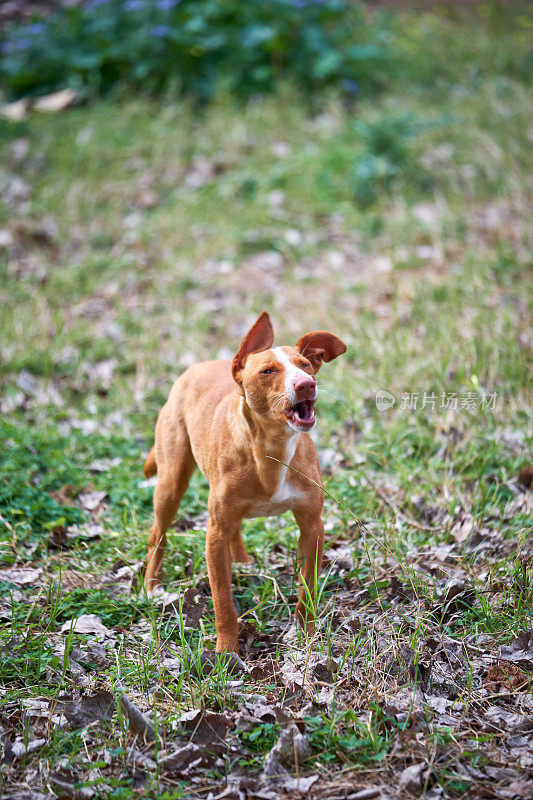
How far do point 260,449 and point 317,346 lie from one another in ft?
1.57

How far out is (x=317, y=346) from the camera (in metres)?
2.93

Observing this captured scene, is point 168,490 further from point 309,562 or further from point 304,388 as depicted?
point 304,388

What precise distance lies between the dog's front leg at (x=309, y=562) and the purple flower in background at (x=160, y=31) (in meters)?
7.99

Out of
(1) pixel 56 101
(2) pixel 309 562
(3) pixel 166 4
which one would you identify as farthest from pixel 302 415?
(3) pixel 166 4

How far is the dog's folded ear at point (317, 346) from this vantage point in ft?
9.50

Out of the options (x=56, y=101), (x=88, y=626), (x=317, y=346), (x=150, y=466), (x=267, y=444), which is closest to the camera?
(x=267, y=444)

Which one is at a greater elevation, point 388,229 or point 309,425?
point 309,425

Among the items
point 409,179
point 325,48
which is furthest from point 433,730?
point 325,48

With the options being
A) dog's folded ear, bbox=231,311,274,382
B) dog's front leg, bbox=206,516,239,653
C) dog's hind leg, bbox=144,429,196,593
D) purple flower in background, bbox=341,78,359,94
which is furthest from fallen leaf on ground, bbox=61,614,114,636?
purple flower in background, bbox=341,78,359,94

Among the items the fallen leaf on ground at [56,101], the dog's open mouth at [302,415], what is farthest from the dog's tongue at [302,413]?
the fallen leaf on ground at [56,101]

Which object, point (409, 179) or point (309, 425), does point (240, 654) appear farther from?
point (409, 179)

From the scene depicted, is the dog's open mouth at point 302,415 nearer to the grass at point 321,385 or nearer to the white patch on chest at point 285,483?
the white patch on chest at point 285,483

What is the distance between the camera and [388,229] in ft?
23.8

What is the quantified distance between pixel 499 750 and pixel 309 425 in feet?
4.33
